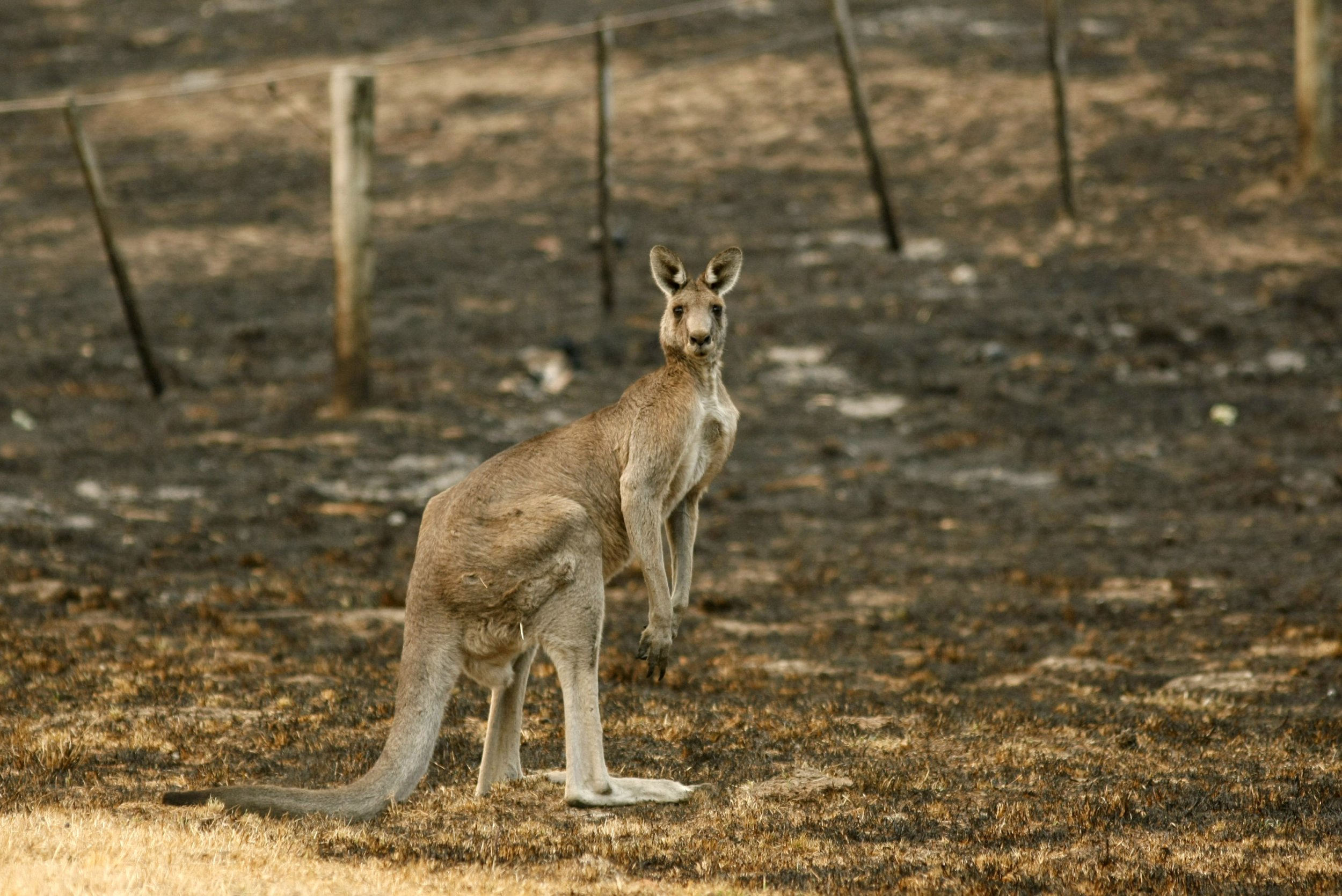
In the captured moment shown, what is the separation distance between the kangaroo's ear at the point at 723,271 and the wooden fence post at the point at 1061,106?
11257mm

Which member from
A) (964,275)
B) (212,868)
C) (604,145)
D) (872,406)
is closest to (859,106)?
(964,275)

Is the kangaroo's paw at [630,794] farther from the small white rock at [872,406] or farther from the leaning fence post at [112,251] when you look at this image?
the leaning fence post at [112,251]

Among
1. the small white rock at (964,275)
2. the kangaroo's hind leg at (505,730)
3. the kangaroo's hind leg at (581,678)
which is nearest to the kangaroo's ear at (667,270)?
the kangaroo's hind leg at (581,678)

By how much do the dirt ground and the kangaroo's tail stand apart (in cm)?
15

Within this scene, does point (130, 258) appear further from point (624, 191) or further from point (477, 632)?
point (477, 632)

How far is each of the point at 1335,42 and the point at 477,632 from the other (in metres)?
18.9

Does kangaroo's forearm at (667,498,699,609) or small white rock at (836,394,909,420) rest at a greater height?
kangaroo's forearm at (667,498,699,609)

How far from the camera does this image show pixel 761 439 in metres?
13.7

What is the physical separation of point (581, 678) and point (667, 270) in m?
1.73

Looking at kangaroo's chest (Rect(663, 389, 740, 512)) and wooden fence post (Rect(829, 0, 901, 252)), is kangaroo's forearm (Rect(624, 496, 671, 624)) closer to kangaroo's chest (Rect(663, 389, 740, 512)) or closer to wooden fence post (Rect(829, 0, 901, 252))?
kangaroo's chest (Rect(663, 389, 740, 512))

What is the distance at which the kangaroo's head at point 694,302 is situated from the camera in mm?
6035

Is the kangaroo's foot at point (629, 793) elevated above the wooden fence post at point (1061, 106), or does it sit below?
below

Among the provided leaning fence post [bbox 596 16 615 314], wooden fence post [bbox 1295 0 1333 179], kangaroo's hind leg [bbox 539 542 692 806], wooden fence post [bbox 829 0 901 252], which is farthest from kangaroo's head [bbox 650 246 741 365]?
wooden fence post [bbox 1295 0 1333 179]

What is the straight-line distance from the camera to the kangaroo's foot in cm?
573
